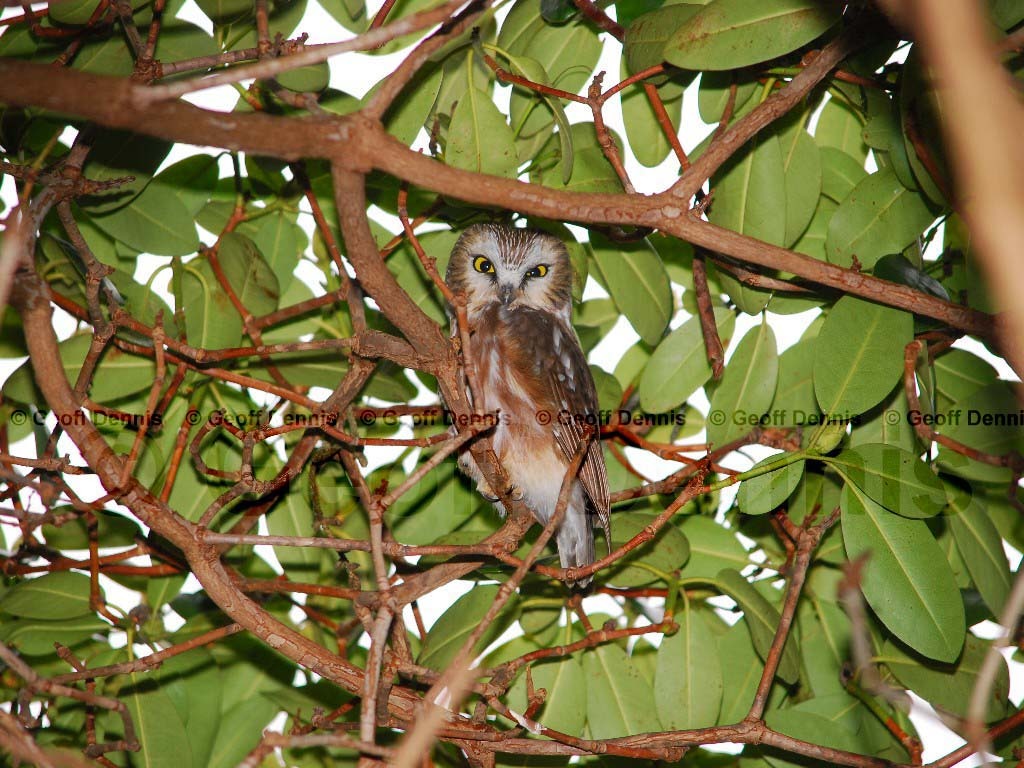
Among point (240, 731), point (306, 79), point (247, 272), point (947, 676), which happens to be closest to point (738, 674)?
point (947, 676)

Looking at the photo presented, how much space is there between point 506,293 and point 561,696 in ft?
6.38

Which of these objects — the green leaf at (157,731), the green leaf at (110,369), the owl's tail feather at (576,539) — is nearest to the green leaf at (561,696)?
the owl's tail feather at (576,539)

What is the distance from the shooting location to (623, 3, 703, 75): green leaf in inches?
109

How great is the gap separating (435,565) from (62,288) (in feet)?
5.44

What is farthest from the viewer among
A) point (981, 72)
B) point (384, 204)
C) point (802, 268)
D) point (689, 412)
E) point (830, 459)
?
point (689, 412)

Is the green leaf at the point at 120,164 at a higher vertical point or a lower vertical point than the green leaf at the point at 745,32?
lower

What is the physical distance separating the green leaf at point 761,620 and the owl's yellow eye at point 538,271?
6.34ft

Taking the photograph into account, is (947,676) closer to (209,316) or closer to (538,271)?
(538,271)

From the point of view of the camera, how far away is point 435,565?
3105 millimetres

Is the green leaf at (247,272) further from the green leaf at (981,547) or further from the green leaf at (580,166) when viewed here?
the green leaf at (981,547)

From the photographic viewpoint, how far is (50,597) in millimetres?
2939

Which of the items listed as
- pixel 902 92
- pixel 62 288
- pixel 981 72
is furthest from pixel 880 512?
pixel 62 288

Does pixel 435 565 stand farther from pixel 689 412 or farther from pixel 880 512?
pixel 880 512

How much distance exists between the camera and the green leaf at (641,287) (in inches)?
125
